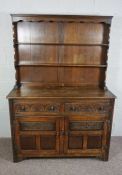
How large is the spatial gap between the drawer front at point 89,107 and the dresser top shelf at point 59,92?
0.08 m

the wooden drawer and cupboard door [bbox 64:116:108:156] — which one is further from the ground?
the wooden drawer

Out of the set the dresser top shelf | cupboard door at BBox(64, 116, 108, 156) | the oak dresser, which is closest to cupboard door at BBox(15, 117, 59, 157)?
the oak dresser

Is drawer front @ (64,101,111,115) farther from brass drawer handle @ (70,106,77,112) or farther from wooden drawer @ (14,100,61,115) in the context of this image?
wooden drawer @ (14,100,61,115)

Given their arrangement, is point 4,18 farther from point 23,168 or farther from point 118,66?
point 23,168

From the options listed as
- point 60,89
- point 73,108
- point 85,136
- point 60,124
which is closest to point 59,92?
point 60,89

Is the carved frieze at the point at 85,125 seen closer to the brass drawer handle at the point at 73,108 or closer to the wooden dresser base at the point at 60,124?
the wooden dresser base at the point at 60,124

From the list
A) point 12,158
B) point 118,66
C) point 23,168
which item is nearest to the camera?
point 23,168

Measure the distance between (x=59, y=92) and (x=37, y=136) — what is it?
2.01ft

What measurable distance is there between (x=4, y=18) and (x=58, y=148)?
73.6 inches

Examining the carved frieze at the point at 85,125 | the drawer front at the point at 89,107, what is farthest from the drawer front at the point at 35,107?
the carved frieze at the point at 85,125

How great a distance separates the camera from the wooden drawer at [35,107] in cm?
213

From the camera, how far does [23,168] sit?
222 centimetres

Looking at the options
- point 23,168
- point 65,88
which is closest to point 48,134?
point 23,168

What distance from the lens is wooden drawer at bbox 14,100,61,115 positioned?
2129mm
